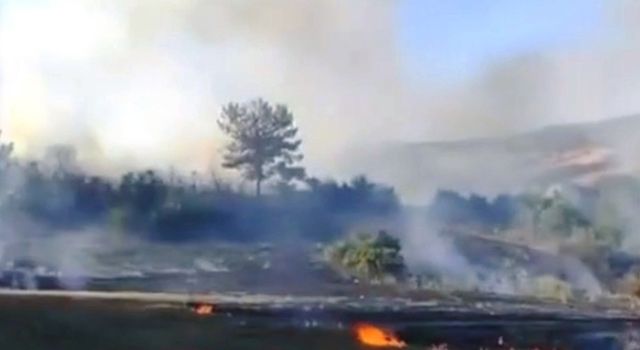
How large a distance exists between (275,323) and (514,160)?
767mm

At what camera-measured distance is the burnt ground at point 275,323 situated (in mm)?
2721

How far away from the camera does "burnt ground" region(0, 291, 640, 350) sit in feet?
8.93

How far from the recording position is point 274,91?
2.83m

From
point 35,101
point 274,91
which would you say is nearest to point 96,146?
point 35,101

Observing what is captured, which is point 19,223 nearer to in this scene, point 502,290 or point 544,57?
point 502,290

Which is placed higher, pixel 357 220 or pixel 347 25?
pixel 347 25

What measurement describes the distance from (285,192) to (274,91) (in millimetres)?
279

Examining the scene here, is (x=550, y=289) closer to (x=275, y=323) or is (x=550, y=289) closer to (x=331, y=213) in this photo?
(x=331, y=213)

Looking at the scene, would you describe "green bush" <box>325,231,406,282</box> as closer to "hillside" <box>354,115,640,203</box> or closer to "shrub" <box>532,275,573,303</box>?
"hillside" <box>354,115,640,203</box>

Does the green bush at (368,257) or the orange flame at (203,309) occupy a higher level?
the green bush at (368,257)

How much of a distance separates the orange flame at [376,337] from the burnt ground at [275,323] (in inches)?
0.6

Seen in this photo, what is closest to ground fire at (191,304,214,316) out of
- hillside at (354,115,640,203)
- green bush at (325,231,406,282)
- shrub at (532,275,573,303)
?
green bush at (325,231,406,282)

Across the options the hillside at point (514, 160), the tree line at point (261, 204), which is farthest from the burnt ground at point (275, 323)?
→ the hillside at point (514, 160)

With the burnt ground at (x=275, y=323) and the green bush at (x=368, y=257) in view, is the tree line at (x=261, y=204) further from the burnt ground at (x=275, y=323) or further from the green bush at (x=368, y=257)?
the burnt ground at (x=275, y=323)
